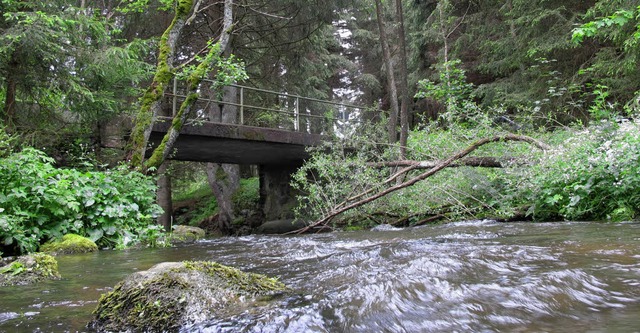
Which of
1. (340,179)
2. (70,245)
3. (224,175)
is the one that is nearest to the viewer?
(70,245)

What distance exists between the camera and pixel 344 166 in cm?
1055

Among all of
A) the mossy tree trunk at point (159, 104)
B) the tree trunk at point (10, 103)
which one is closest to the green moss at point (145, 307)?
the mossy tree trunk at point (159, 104)

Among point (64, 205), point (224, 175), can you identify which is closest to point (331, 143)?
point (64, 205)

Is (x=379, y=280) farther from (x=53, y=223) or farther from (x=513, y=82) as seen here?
(x=513, y=82)

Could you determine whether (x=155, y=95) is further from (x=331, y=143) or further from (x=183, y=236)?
(x=331, y=143)

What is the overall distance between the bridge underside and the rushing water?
7.42 metres

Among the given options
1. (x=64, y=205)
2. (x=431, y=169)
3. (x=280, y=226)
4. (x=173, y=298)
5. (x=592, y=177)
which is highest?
(x=431, y=169)

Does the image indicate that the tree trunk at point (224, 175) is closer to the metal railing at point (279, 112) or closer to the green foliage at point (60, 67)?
the metal railing at point (279, 112)

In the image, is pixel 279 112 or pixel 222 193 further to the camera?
pixel 222 193

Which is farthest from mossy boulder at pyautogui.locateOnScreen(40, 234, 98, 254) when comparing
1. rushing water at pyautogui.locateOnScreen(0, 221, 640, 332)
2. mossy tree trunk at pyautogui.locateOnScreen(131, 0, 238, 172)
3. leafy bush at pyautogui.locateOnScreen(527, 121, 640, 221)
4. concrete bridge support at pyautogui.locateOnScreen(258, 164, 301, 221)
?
concrete bridge support at pyautogui.locateOnScreen(258, 164, 301, 221)

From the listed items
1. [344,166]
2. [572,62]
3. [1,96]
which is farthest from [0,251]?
[572,62]

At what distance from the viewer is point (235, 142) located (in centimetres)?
1297

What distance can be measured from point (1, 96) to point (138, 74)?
119 inches

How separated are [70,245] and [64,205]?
0.94 metres
